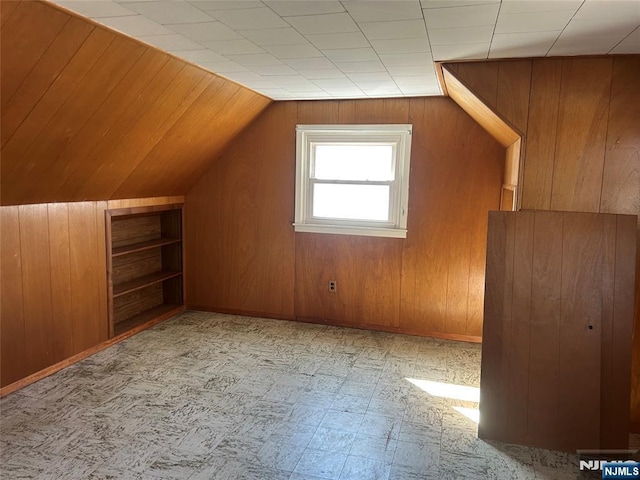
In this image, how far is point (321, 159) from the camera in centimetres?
471

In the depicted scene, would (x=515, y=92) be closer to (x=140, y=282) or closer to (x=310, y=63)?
(x=310, y=63)

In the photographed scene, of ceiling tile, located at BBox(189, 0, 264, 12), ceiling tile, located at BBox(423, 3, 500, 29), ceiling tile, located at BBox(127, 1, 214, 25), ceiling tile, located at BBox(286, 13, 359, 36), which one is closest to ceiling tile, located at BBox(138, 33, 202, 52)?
ceiling tile, located at BBox(127, 1, 214, 25)

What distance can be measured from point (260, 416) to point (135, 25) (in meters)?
2.35

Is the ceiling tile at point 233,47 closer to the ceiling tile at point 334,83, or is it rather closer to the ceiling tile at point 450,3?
the ceiling tile at point 334,83

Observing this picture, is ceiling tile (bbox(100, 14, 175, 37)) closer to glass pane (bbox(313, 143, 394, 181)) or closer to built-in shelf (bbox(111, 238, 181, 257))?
built-in shelf (bbox(111, 238, 181, 257))

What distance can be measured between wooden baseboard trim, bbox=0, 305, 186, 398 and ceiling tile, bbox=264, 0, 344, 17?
2975 mm

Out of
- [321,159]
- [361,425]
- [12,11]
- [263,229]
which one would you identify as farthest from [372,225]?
[12,11]

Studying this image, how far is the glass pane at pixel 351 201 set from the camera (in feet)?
15.0

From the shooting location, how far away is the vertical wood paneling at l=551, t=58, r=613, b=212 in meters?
2.67

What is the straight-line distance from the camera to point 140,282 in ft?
15.0

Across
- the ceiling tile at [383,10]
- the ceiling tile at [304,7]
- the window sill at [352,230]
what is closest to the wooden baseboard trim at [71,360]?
the window sill at [352,230]

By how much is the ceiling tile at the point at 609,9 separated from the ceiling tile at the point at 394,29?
0.70 metres

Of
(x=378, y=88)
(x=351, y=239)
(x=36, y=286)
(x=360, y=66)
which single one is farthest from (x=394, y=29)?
(x=36, y=286)

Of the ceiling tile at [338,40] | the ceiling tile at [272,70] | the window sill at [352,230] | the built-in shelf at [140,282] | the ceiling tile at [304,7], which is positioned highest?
the ceiling tile at [272,70]
